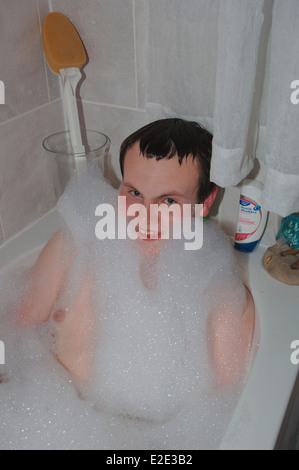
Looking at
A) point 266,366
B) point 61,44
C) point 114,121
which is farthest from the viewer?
point 114,121

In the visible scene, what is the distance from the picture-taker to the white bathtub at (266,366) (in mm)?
748

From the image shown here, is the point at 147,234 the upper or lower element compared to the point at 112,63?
lower

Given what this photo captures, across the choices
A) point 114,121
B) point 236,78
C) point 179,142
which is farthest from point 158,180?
point 114,121

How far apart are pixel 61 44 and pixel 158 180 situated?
1.42ft

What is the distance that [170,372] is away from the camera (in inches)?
36.3

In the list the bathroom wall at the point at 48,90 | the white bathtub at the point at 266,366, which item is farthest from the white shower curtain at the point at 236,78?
the white bathtub at the point at 266,366

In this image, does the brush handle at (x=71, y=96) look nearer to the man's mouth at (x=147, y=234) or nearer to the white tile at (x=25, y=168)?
the white tile at (x=25, y=168)

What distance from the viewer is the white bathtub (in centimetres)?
75

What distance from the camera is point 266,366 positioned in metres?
0.85

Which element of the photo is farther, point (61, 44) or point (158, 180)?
point (61, 44)

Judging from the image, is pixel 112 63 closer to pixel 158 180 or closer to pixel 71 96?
pixel 71 96

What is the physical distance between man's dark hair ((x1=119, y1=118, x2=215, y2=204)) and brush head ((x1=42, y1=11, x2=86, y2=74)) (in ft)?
0.95

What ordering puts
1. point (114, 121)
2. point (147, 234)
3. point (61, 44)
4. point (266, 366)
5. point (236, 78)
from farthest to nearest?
point (114, 121)
point (61, 44)
point (147, 234)
point (266, 366)
point (236, 78)

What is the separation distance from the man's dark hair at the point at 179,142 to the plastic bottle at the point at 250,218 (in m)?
0.14
